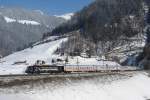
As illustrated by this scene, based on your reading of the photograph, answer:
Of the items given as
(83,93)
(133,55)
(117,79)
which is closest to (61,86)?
(83,93)

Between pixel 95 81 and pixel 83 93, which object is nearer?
pixel 83 93

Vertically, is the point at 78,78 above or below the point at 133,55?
below

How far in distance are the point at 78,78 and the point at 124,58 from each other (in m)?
134

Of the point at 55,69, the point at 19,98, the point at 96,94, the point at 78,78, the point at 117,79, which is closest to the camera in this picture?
the point at 19,98

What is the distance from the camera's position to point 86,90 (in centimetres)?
5994

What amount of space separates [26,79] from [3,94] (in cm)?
799

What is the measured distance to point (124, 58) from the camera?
644 ft

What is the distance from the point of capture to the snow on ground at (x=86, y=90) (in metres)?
49.6

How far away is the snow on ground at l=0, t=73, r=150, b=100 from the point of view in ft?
163

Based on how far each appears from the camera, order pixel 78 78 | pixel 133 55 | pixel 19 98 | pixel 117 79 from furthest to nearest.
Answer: pixel 133 55 < pixel 117 79 < pixel 78 78 < pixel 19 98

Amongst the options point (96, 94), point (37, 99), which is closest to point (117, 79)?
point (96, 94)

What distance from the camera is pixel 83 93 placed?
57.8 m

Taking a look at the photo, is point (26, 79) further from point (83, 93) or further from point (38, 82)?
point (83, 93)

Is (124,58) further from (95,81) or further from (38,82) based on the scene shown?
(38,82)
